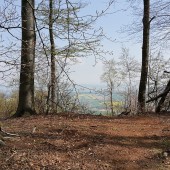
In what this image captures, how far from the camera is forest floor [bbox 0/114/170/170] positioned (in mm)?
5043

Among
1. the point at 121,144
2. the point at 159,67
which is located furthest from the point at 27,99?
the point at 159,67

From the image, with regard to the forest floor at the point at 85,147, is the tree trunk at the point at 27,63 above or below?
above

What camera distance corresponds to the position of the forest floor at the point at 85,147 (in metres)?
5.04

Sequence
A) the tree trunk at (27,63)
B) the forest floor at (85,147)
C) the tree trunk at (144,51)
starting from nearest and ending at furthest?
1. the forest floor at (85,147)
2. the tree trunk at (27,63)
3. the tree trunk at (144,51)

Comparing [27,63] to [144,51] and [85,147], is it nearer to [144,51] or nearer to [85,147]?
[85,147]

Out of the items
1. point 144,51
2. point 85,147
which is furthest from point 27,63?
point 144,51

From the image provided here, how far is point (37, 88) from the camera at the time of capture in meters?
16.6

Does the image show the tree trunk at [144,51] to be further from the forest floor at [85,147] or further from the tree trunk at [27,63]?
the forest floor at [85,147]

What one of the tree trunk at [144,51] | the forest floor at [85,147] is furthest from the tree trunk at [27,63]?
the tree trunk at [144,51]

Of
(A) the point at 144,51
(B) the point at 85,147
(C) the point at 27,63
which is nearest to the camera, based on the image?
(B) the point at 85,147

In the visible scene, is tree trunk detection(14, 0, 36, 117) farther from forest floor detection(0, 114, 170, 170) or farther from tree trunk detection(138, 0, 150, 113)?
tree trunk detection(138, 0, 150, 113)

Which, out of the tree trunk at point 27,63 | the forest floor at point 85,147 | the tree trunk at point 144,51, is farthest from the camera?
the tree trunk at point 144,51

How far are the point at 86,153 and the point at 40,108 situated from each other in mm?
7709

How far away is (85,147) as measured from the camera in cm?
580
